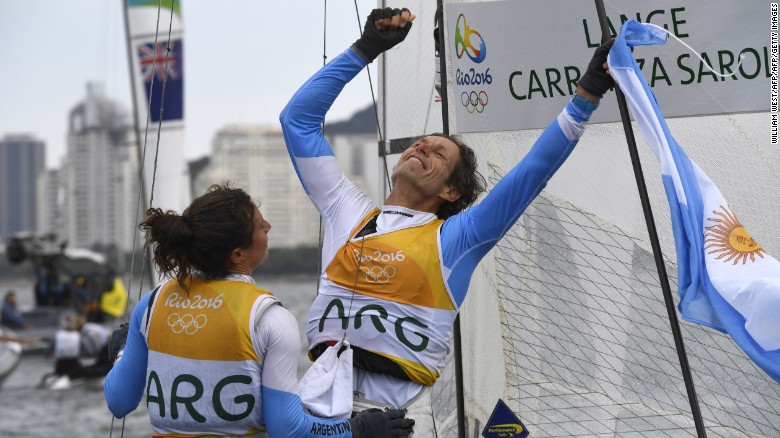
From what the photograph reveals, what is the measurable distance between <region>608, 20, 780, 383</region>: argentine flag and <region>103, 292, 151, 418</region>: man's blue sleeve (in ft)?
3.73

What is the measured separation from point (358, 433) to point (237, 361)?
0.99ft

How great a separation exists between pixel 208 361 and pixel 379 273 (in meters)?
0.51

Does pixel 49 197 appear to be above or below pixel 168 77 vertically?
below

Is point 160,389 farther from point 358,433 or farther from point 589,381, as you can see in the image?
point 589,381

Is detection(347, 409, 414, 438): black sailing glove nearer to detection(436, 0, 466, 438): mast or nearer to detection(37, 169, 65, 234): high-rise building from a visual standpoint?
detection(436, 0, 466, 438): mast

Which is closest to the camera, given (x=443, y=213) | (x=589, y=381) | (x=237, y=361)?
(x=237, y=361)

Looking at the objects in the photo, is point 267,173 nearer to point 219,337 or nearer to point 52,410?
point 52,410

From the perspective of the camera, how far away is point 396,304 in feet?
8.77

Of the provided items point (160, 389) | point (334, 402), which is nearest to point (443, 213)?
point (334, 402)

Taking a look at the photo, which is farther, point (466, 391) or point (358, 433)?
point (466, 391)

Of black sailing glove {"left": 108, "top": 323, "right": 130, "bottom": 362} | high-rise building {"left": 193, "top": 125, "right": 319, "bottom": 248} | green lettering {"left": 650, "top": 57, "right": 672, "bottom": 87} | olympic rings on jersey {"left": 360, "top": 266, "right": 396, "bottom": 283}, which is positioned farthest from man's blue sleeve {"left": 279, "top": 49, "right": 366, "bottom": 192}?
high-rise building {"left": 193, "top": 125, "right": 319, "bottom": 248}

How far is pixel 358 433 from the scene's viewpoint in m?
2.43

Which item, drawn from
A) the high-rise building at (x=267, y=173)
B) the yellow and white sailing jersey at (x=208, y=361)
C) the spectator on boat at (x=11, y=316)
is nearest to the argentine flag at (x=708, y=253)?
the yellow and white sailing jersey at (x=208, y=361)

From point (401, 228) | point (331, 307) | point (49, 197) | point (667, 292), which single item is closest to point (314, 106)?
point (401, 228)
